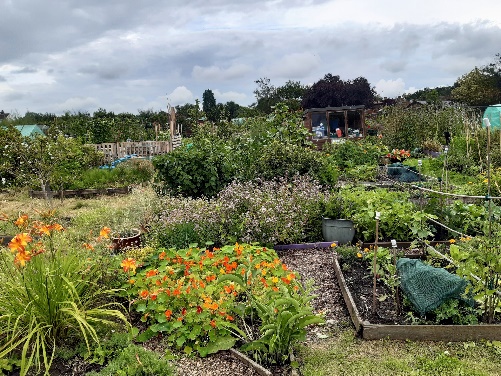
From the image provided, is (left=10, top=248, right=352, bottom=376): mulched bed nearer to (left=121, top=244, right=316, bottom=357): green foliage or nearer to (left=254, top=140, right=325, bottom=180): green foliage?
(left=121, top=244, right=316, bottom=357): green foliage

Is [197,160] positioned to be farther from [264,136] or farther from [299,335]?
[299,335]

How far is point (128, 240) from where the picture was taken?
19.4 ft

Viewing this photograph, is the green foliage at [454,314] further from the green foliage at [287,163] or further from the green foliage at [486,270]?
the green foliage at [287,163]

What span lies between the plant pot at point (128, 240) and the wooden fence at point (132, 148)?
10.0 meters

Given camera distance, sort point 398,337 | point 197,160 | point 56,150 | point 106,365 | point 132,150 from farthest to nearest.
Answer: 1. point 132,150
2. point 56,150
3. point 197,160
4. point 398,337
5. point 106,365

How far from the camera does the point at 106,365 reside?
10.7ft

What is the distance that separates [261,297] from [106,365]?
1.33 meters

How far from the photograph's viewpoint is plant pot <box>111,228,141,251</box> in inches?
228

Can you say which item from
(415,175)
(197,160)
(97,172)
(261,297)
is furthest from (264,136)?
(261,297)

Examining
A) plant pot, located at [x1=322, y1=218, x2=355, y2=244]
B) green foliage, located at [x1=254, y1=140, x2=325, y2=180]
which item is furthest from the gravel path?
green foliage, located at [x1=254, y1=140, x2=325, y2=180]

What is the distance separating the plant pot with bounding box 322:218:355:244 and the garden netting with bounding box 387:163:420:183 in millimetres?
4935

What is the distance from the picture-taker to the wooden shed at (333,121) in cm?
1948

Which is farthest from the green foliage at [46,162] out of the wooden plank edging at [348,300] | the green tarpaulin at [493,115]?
the green tarpaulin at [493,115]

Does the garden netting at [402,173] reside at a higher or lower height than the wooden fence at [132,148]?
lower
